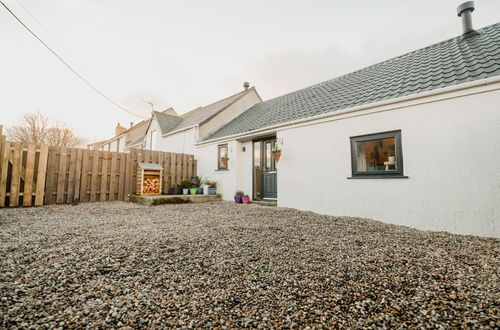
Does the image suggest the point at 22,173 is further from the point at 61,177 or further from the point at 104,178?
the point at 104,178

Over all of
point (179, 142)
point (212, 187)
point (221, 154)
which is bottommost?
point (212, 187)

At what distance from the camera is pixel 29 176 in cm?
558

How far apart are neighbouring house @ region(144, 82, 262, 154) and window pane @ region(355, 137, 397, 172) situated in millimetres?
8002

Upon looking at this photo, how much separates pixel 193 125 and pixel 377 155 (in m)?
9.04

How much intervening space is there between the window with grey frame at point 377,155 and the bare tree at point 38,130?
2106cm

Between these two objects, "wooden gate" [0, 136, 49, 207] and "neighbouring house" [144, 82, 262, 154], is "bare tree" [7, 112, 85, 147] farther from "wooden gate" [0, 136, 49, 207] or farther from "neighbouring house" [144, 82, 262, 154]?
"wooden gate" [0, 136, 49, 207]

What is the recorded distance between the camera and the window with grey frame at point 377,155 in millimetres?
4512

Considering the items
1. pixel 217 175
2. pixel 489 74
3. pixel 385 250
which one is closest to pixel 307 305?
pixel 385 250

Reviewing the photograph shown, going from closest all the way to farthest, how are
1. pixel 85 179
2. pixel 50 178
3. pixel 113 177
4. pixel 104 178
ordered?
pixel 50 178 → pixel 85 179 → pixel 104 178 → pixel 113 177

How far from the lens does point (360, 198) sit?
16.1 ft

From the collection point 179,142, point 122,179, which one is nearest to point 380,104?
point 122,179

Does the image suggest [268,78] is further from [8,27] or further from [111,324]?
[111,324]

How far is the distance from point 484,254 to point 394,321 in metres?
2.48

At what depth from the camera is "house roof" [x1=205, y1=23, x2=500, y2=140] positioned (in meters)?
4.36
